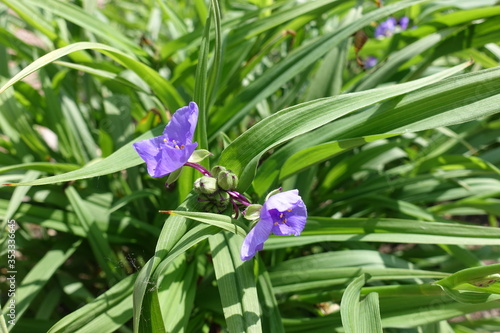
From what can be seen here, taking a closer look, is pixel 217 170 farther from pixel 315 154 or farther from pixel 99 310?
pixel 99 310

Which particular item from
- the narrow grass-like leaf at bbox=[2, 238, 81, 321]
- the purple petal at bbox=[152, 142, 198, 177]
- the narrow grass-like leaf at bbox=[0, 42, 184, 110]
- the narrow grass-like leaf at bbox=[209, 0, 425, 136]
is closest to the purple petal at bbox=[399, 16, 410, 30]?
the narrow grass-like leaf at bbox=[209, 0, 425, 136]

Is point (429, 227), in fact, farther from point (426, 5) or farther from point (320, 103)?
point (426, 5)

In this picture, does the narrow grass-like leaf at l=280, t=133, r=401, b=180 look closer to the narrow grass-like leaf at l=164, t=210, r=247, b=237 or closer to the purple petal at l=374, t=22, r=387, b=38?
the narrow grass-like leaf at l=164, t=210, r=247, b=237

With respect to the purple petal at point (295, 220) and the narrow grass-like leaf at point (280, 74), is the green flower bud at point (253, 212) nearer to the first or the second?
the purple petal at point (295, 220)

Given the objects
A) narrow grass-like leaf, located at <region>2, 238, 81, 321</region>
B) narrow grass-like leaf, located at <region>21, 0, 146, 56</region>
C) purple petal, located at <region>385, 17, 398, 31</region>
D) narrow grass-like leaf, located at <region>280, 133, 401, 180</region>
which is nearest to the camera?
narrow grass-like leaf, located at <region>280, 133, 401, 180</region>

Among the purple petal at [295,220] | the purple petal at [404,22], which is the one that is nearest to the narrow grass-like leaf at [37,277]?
the purple petal at [295,220]

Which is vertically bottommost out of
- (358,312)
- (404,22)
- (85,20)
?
(358,312)

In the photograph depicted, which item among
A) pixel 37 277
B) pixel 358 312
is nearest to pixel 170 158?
pixel 358 312
